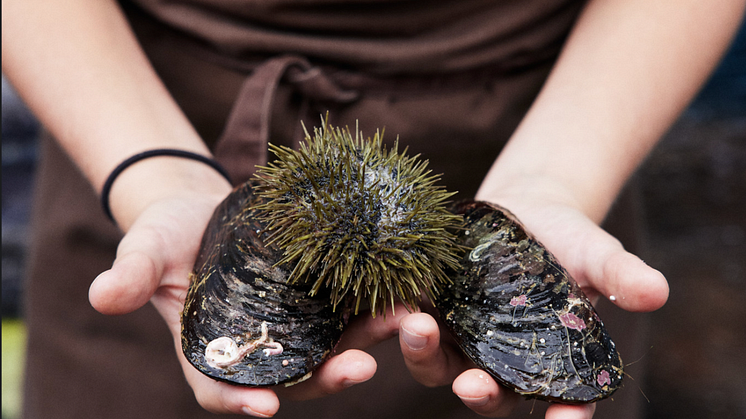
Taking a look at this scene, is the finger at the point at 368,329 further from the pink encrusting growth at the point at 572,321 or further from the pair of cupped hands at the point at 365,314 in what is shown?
the pink encrusting growth at the point at 572,321

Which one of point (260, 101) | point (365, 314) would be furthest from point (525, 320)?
point (260, 101)

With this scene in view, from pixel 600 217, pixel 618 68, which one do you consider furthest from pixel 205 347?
pixel 618 68

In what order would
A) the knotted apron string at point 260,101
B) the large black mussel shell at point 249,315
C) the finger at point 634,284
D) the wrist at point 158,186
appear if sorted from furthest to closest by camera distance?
the knotted apron string at point 260,101
the wrist at point 158,186
the large black mussel shell at point 249,315
the finger at point 634,284

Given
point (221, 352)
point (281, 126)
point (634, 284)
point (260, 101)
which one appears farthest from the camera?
point (281, 126)

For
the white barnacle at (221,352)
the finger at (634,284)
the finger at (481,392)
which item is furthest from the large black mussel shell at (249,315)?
the finger at (634,284)

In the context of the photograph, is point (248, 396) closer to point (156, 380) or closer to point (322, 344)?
point (322, 344)

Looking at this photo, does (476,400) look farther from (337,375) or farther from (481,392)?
(337,375)

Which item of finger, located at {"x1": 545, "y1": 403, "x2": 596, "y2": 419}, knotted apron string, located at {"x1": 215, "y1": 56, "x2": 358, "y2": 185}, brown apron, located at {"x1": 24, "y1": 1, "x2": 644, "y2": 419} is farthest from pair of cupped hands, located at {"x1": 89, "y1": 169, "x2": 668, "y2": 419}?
brown apron, located at {"x1": 24, "y1": 1, "x2": 644, "y2": 419}
